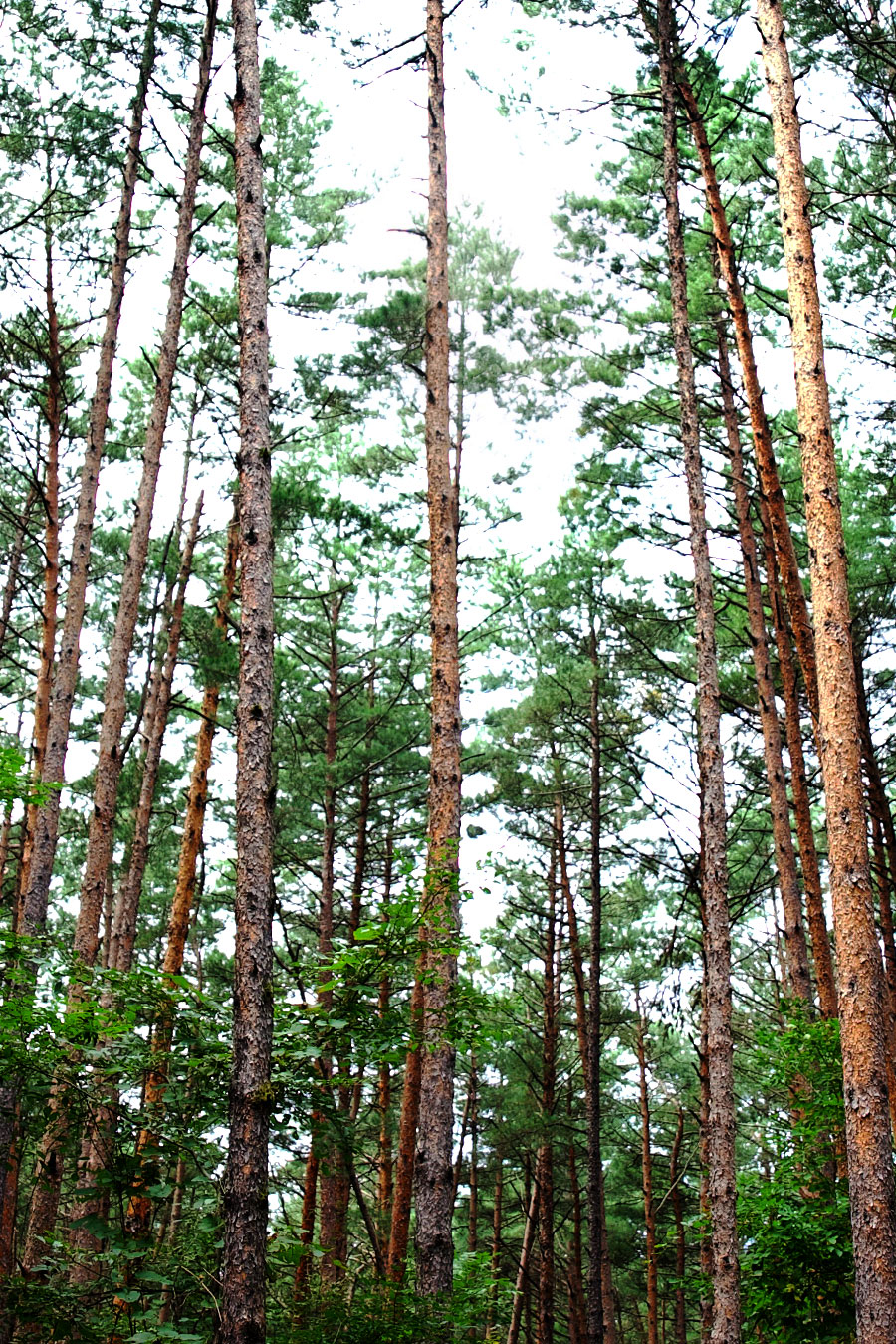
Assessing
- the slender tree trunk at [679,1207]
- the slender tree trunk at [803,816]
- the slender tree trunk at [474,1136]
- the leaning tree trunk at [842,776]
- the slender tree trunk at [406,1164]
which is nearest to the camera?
the leaning tree trunk at [842,776]

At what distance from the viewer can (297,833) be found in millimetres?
19641

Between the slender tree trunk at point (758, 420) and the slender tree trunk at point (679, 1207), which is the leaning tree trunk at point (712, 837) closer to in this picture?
the slender tree trunk at point (758, 420)

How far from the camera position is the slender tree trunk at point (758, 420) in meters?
10.8

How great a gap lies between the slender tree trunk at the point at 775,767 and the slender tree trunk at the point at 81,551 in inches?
258

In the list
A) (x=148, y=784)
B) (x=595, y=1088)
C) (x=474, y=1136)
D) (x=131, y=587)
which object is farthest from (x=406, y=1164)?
(x=474, y=1136)

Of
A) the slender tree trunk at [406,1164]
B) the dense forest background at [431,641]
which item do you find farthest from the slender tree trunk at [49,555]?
the slender tree trunk at [406,1164]

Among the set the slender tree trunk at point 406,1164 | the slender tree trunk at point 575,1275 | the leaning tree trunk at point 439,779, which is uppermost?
the leaning tree trunk at point 439,779

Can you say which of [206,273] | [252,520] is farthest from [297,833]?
[252,520]

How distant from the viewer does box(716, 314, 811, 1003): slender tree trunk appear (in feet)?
38.3

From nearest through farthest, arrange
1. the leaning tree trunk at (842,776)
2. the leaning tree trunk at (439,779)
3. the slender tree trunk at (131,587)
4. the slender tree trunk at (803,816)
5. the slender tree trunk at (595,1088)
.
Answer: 1. the leaning tree trunk at (842,776)
2. the leaning tree trunk at (439,779)
3. the slender tree trunk at (131,587)
4. the slender tree trunk at (803,816)
5. the slender tree trunk at (595,1088)

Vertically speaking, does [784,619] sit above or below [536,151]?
below

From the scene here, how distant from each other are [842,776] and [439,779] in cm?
291

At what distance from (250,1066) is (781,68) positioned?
7810mm

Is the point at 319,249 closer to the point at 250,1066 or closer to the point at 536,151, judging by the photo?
the point at 536,151
